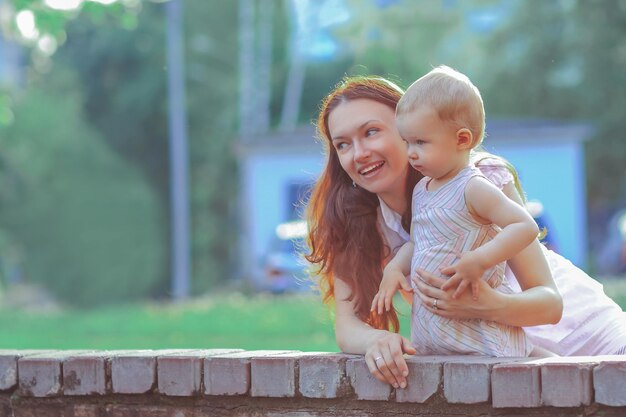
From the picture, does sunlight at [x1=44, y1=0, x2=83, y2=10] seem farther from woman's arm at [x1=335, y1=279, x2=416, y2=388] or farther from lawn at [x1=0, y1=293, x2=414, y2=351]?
woman's arm at [x1=335, y1=279, x2=416, y2=388]

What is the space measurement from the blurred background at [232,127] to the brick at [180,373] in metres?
20.8

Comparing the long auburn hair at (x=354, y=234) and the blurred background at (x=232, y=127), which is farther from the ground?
the blurred background at (x=232, y=127)

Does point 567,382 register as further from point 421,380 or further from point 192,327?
point 192,327

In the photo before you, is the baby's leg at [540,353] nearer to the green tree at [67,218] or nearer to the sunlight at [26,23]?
the sunlight at [26,23]

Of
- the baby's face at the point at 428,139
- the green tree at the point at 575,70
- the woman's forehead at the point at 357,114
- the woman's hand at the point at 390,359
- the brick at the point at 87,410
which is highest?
the green tree at the point at 575,70

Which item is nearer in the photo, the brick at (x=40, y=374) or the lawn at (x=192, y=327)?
the brick at (x=40, y=374)

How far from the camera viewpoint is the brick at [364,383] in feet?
11.7

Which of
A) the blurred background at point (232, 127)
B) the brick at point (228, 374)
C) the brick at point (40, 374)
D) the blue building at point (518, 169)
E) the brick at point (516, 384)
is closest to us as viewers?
the brick at point (516, 384)

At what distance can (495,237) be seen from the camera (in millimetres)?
3477

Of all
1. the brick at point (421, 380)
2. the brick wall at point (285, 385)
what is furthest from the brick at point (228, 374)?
the brick at point (421, 380)

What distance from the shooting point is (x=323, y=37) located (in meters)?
42.0

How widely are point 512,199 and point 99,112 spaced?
44.4 m

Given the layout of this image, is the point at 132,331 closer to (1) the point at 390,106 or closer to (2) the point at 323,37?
(1) the point at 390,106

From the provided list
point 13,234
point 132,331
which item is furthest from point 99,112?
point 132,331
